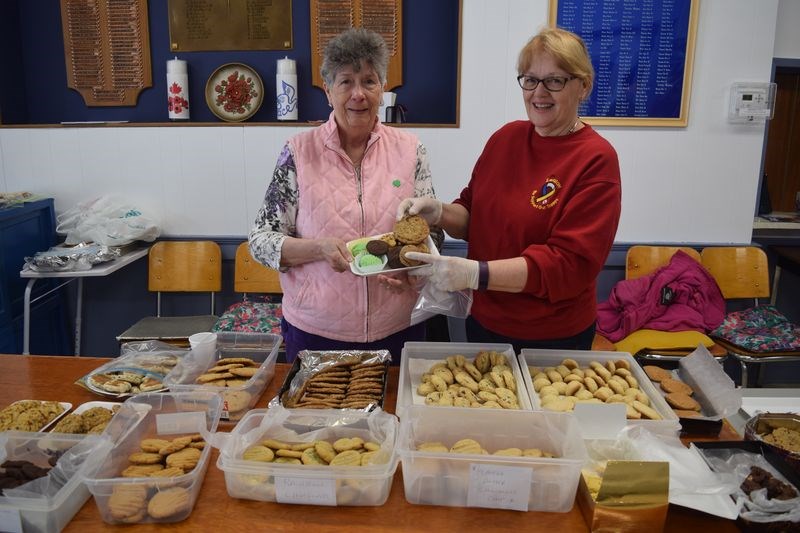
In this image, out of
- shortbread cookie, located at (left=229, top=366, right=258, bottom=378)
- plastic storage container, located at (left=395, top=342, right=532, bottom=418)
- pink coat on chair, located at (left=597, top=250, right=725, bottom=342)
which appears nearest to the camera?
plastic storage container, located at (left=395, top=342, right=532, bottom=418)

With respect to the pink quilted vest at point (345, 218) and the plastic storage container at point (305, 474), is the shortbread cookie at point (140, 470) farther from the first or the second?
the pink quilted vest at point (345, 218)

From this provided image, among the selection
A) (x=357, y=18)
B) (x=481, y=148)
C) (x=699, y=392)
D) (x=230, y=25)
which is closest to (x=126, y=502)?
(x=699, y=392)

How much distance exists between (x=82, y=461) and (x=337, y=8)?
3112mm

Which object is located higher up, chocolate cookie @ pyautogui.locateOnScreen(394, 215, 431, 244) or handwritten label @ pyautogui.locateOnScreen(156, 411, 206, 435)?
chocolate cookie @ pyautogui.locateOnScreen(394, 215, 431, 244)

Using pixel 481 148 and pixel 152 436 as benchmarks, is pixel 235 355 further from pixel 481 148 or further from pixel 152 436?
pixel 481 148

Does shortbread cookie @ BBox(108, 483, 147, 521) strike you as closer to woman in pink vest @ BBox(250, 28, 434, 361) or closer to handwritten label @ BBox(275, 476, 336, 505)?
handwritten label @ BBox(275, 476, 336, 505)

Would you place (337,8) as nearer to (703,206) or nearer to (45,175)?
(45,175)

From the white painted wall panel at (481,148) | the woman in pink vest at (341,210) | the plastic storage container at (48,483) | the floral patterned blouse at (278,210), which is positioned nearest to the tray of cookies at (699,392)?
the woman in pink vest at (341,210)

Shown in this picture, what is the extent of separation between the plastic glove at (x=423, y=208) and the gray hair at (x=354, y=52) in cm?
44

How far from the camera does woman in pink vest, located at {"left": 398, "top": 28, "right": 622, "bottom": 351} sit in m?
1.72

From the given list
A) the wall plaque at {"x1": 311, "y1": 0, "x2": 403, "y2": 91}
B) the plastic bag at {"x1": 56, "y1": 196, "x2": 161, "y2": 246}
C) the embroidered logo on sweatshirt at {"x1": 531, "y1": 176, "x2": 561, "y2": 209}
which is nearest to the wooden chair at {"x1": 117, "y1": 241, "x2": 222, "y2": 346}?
the plastic bag at {"x1": 56, "y1": 196, "x2": 161, "y2": 246}

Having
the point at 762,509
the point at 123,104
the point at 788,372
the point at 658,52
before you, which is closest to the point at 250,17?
the point at 123,104

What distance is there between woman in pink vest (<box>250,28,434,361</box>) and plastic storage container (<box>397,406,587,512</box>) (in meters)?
0.70

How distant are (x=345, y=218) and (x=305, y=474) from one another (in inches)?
37.8
